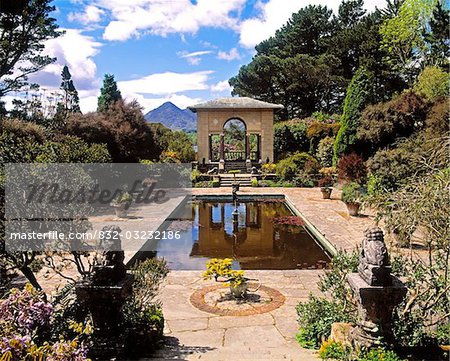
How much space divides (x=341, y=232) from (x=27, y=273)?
28.3 feet

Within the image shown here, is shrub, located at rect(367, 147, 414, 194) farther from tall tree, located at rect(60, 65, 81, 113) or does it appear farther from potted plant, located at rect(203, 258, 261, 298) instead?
tall tree, located at rect(60, 65, 81, 113)

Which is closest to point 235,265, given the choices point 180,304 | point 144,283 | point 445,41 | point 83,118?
point 180,304

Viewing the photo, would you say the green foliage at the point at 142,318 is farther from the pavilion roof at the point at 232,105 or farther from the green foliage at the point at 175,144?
the pavilion roof at the point at 232,105

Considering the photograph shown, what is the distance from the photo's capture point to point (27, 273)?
5.32 metres

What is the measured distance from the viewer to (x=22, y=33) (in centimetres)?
2358

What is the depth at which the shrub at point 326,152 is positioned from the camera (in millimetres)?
25719

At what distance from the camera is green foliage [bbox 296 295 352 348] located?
5059 millimetres

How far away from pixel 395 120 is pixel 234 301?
14.3m

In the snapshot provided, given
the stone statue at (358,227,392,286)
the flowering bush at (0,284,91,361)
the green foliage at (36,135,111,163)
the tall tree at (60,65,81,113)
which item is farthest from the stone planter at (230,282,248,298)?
the tall tree at (60,65,81,113)

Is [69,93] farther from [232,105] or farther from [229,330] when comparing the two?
[229,330]

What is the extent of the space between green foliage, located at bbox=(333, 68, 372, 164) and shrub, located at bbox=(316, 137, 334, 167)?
298 centimetres

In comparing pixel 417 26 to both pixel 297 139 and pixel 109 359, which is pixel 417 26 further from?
pixel 109 359

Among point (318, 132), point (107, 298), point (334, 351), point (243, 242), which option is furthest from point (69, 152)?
point (318, 132)

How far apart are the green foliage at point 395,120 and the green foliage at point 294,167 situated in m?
5.10
